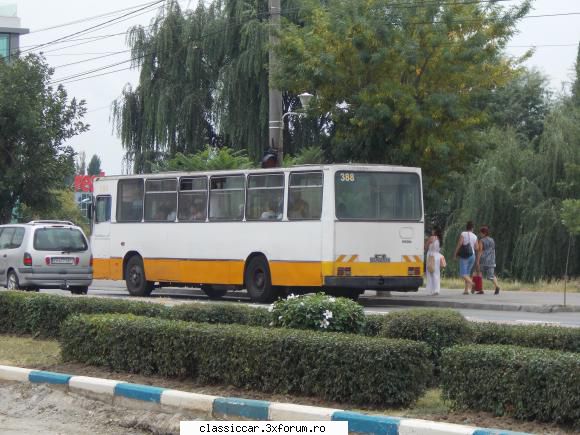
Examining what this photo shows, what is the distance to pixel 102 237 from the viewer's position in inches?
1065

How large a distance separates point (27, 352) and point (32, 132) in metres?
23.3

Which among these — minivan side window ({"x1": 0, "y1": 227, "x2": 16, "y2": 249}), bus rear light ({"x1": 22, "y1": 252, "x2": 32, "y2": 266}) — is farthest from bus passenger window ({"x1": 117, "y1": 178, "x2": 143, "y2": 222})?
minivan side window ({"x1": 0, "y1": 227, "x2": 16, "y2": 249})

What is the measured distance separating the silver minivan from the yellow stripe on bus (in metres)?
1.06

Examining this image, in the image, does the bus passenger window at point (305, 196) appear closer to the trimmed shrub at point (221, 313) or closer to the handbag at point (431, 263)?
the handbag at point (431, 263)

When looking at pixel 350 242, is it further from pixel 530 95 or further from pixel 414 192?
pixel 530 95

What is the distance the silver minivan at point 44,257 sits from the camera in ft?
82.9

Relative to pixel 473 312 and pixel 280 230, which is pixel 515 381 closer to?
pixel 473 312

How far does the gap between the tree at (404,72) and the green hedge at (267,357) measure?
45.5 feet

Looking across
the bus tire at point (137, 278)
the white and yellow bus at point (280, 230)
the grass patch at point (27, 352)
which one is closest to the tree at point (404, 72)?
the white and yellow bus at point (280, 230)

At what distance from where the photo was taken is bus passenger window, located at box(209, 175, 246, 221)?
23500 mm

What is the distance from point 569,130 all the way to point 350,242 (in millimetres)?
13530

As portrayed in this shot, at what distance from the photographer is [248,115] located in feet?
126

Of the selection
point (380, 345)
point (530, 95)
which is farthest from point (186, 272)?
point (530, 95)

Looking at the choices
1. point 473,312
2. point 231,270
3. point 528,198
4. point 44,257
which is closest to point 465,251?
point 473,312
